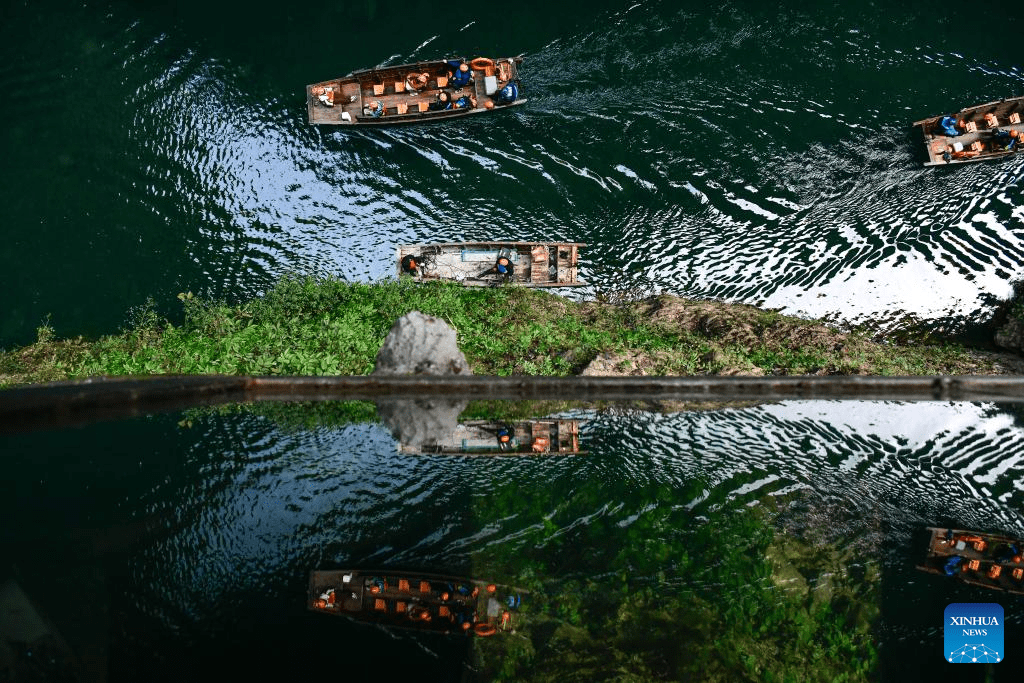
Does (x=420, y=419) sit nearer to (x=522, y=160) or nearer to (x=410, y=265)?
(x=410, y=265)

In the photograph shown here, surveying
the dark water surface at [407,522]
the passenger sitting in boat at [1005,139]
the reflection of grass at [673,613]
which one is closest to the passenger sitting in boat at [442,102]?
the dark water surface at [407,522]

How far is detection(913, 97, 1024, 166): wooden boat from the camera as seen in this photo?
1256cm

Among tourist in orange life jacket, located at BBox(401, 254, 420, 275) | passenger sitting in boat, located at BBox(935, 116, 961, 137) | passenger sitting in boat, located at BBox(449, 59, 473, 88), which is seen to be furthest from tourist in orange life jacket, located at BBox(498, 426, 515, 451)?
passenger sitting in boat, located at BBox(935, 116, 961, 137)

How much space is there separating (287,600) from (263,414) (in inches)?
98.8

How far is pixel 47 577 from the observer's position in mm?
7402

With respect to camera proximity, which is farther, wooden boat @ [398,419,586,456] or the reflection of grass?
wooden boat @ [398,419,586,456]

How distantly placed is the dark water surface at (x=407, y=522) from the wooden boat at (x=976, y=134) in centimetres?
633

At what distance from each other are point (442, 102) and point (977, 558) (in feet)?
38.7

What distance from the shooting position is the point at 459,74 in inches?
479

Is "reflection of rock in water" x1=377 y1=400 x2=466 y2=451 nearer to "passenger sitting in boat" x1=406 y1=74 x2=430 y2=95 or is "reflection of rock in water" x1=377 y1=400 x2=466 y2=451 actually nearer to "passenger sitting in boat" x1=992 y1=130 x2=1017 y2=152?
"passenger sitting in boat" x1=406 y1=74 x2=430 y2=95

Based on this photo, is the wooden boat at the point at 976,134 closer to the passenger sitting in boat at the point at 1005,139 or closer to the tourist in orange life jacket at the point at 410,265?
the passenger sitting in boat at the point at 1005,139

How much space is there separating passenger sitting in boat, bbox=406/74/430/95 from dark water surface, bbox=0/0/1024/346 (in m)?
0.91

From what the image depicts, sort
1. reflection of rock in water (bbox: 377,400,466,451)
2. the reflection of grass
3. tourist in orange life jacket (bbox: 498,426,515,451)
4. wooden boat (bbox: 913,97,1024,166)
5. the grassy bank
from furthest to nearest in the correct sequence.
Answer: wooden boat (bbox: 913,97,1024,166), the grassy bank, tourist in orange life jacket (bbox: 498,426,515,451), reflection of rock in water (bbox: 377,400,466,451), the reflection of grass

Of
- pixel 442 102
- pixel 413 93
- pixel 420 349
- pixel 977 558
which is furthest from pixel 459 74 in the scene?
pixel 977 558
